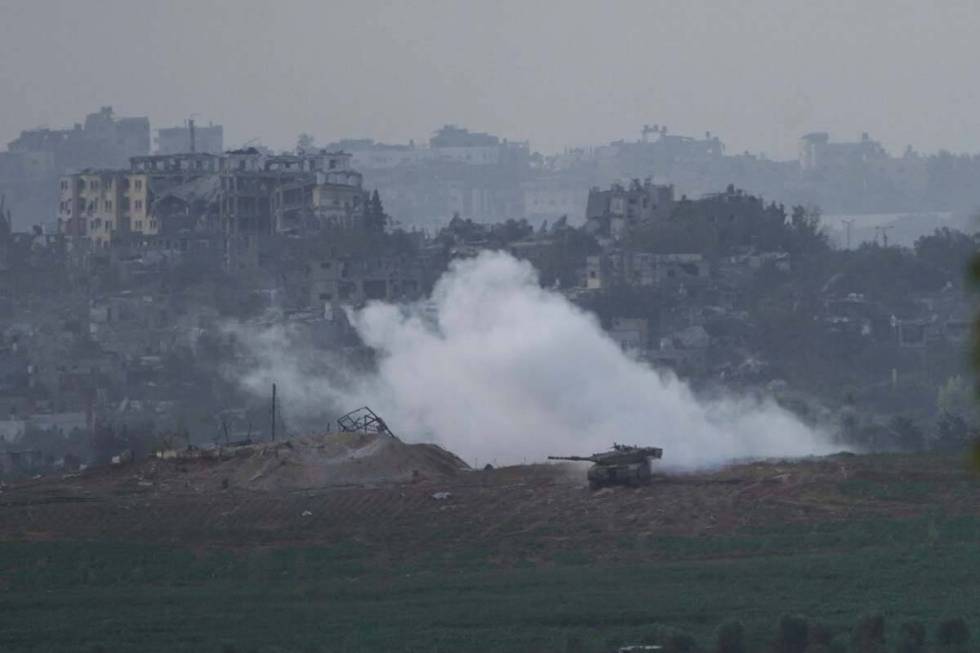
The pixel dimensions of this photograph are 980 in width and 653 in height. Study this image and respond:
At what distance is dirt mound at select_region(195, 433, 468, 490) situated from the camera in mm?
40656

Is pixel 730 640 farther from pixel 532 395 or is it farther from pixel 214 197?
pixel 214 197

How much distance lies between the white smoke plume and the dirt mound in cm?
376

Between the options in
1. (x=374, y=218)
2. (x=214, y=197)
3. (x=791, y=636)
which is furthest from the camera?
(x=214, y=197)

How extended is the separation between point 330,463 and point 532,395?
825 cm

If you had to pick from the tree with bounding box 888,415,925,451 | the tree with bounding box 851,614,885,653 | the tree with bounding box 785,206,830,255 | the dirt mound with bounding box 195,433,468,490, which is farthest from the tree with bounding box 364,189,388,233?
the tree with bounding box 851,614,885,653

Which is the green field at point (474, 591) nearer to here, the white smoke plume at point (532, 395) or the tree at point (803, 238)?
the white smoke plume at point (532, 395)

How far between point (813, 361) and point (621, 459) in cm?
3910

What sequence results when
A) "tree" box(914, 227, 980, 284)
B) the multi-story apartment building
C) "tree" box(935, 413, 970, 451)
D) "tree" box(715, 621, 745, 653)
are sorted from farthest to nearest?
the multi-story apartment building → "tree" box(914, 227, 980, 284) → "tree" box(935, 413, 970, 451) → "tree" box(715, 621, 745, 653)

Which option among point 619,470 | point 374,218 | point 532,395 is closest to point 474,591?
point 619,470

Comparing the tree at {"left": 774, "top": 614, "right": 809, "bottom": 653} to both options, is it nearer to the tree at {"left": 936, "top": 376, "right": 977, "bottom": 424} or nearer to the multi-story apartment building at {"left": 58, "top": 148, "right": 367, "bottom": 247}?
the tree at {"left": 936, "top": 376, "right": 977, "bottom": 424}

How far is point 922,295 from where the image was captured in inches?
3381

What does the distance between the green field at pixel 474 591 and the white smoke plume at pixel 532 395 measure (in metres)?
10.3

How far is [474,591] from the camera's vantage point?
29844 mm

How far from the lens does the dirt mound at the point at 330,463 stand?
40.7 meters
